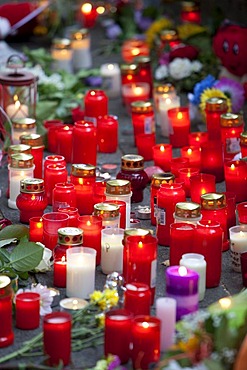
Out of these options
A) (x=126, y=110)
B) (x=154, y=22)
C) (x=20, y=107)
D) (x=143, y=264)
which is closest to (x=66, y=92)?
(x=126, y=110)

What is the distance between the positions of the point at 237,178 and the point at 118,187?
552 millimetres

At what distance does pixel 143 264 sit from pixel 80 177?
33.9 inches

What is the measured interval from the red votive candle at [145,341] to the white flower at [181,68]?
2757mm

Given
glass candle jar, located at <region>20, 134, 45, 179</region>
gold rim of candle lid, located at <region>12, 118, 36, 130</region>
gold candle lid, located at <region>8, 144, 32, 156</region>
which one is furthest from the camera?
gold rim of candle lid, located at <region>12, 118, 36, 130</region>

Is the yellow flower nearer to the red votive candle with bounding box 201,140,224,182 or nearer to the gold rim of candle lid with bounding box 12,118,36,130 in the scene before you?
the red votive candle with bounding box 201,140,224,182

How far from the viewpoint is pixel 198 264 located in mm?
3109

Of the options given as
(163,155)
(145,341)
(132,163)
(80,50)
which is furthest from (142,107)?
(145,341)

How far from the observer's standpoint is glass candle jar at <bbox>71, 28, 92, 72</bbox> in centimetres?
639

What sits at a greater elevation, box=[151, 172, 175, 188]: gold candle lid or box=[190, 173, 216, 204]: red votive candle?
box=[151, 172, 175, 188]: gold candle lid

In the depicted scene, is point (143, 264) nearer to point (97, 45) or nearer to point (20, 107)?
point (20, 107)

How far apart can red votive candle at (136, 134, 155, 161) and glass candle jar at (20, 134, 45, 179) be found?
1.66ft

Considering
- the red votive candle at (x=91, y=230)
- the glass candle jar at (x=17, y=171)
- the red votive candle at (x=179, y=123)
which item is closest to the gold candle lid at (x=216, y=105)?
the red votive candle at (x=179, y=123)

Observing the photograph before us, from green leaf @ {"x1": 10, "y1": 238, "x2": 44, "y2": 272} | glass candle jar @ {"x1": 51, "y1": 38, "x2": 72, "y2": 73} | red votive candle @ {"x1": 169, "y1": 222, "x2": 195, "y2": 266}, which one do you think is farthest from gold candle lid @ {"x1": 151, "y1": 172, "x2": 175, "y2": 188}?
glass candle jar @ {"x1": 51, "y1": 38, "x2": 72, "y2": 73}

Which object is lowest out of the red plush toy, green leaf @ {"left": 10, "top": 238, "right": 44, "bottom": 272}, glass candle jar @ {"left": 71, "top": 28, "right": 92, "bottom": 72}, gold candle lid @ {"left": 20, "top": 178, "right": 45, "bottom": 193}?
glass candle jar @ {"left": 71, "top": 28, "right": 92, "bottom": 72}
